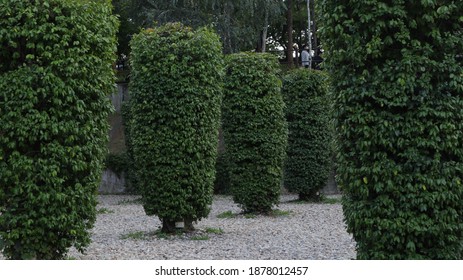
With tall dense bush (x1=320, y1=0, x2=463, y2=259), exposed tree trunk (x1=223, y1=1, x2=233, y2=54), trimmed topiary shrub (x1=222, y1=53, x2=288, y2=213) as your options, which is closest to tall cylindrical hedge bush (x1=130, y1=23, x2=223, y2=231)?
trimmed topiary shrub (x1=222, y1=53, x2=288, y2=213)

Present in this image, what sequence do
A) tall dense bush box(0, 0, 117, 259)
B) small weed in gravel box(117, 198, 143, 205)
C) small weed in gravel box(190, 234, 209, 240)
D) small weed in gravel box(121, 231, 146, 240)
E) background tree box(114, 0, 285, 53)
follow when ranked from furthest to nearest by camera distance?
background tree box(114, 0, 285, 53), small weed in gravel box(117, 198, 143, 205), small weed in gravel box(121, 231, 146, 240), small weed in gravel box(190, 234, 209, 240), tall dense bush box(0, 0, 117, 259)

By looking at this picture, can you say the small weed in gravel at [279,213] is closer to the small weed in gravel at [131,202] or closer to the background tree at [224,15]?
the small weed in gravel at [131,202]

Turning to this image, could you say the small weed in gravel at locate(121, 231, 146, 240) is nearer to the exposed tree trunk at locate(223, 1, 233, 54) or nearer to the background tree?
the background tree

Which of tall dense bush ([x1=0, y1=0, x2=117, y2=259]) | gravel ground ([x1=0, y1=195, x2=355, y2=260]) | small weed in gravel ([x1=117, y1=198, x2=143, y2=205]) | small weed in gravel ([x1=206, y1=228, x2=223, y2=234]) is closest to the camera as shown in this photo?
tall dense bush ([x1=0, y1=0, x2=117, y2=259])

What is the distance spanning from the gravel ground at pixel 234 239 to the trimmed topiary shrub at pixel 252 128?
68 cm

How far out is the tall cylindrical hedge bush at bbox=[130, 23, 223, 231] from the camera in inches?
410

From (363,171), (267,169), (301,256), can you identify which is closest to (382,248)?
(363,171)

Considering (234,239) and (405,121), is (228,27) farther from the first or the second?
(405,121)

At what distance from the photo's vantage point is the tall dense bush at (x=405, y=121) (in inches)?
223

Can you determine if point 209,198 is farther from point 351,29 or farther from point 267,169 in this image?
point 351,29

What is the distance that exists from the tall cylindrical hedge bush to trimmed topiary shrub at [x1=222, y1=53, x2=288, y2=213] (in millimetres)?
3053

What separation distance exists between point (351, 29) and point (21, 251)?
4.03 m

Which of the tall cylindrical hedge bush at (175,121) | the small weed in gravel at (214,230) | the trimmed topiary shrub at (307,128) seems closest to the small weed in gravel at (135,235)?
the tall cylindrical hedge bush at (175,121)

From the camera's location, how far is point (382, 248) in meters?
5.94
